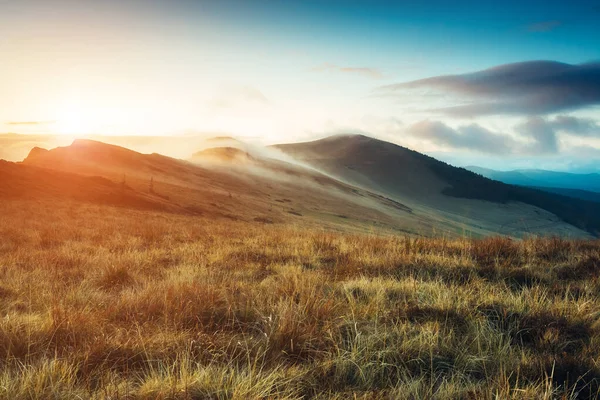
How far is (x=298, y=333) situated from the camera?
4.00m

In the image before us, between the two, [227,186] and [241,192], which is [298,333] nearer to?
[241,192]

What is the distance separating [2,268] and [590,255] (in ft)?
37.5

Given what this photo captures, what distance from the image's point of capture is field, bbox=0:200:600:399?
3.08m

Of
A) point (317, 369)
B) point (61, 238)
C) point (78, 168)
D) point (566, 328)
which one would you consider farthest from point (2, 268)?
point (78, 168)

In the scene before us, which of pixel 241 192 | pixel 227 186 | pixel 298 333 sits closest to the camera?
pixel 298 333

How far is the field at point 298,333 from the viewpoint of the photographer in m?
3.08

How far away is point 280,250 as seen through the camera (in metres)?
9.83

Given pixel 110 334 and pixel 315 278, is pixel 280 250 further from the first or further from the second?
pixel 110 334

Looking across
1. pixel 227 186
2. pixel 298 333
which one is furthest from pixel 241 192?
pixel 298 333

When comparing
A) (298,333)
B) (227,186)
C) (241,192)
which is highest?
(298,333)

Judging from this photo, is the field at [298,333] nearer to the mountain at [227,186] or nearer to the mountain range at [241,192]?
the mountain range at [241,192]

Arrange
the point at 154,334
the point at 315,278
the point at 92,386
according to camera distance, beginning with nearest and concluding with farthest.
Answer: the point at 92,386 → the point at 154,334 → the point at 315,278

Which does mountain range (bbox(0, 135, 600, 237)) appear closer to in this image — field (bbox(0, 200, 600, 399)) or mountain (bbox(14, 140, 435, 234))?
mountain (bbox(14, 140, 435, 234))

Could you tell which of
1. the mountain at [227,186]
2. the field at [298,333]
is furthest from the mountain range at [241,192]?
the field at [298,333]
